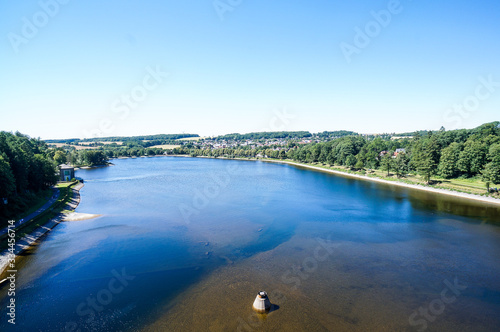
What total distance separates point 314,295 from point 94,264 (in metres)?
12.4

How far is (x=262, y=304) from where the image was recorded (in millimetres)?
10516

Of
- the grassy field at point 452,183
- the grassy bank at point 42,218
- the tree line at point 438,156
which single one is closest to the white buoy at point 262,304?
the grassy bank at point 42,218

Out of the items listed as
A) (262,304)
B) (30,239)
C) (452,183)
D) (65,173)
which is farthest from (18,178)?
(452,183)

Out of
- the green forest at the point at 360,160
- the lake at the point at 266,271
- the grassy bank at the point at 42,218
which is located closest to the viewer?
the lake at the point at 266,271

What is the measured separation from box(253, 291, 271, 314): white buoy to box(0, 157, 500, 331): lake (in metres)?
0.27

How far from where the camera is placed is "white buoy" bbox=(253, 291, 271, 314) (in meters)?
10.5

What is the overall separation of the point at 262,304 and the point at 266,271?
3444 mm

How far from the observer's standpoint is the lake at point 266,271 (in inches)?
406

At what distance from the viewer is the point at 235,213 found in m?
25.4

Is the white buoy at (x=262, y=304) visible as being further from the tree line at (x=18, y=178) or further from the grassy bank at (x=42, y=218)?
the tree line at (x=18, y=178)

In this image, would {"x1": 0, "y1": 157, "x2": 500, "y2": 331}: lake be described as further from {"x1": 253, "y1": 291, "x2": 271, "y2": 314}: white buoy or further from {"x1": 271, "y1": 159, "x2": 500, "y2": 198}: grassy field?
{"x1": 271, "y1": 159, "x2": 500, "y2": 198}: grassy field

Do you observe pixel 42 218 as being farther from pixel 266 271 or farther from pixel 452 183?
pixel 452 183

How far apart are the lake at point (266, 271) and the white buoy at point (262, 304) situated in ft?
0.88

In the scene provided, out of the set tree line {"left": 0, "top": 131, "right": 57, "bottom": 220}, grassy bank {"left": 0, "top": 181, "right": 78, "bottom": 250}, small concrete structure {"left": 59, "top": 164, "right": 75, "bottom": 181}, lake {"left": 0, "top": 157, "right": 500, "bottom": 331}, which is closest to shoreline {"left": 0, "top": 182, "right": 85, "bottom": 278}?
grassy bank {"left": 0, "top": 181, "right": 78, "bottom": 250}
